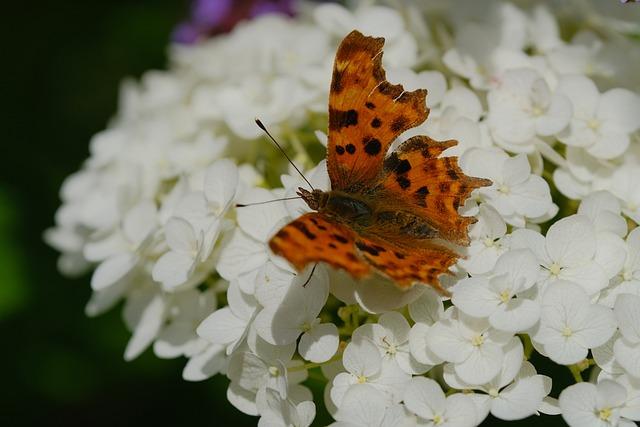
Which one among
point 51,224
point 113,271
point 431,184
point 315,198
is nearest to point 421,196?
point 431,184

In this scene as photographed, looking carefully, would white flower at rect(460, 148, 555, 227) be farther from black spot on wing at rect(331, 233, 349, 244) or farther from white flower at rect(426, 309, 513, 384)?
black spot on wing at rect(331, 233, 349, 244)

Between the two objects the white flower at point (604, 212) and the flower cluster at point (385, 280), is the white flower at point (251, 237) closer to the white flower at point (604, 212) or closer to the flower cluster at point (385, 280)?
the flower cluster at point (385, 280)

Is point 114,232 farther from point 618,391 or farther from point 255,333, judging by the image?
point 618,391

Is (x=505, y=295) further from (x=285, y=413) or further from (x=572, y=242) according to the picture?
(x=285, y=413)

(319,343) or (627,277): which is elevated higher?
(319,343)

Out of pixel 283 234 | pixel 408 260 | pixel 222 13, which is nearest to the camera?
pixel 283 234

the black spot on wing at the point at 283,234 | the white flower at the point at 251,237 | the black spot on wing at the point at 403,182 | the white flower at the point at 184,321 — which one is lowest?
the white flower at the point at 184,321

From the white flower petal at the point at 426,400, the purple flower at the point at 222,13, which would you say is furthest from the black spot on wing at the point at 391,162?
the purple flower at the point at 222,13
